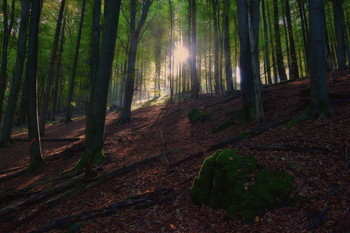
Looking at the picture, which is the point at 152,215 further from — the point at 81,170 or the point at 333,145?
the point at 333,145

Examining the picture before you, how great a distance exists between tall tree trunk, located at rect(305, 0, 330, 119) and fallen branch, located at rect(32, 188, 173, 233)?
210 inches

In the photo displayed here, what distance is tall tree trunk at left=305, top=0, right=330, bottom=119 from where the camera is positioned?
655cm

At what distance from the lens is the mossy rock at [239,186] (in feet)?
12.7

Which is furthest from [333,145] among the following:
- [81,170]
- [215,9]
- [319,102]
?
[215,9]

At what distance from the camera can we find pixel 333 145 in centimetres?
502

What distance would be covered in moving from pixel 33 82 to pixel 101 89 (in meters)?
3.28

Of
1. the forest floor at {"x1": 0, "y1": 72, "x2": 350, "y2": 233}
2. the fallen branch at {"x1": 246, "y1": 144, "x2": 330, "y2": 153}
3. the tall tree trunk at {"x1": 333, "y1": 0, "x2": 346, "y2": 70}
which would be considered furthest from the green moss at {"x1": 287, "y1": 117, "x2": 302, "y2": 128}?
the tall tree trunk at {"x1": 333, "y1": 0, "x2": 346, "y2": 70}

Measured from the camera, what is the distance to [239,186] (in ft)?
13.8

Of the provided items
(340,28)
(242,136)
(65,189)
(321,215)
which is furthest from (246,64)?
(340,28)

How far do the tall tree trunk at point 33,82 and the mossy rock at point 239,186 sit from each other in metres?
7.65

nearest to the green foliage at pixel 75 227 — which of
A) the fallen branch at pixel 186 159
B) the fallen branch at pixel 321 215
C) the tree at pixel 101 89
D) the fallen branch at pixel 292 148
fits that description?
the fallen branch at pixel 186 159

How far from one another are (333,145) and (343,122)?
4.63 feet

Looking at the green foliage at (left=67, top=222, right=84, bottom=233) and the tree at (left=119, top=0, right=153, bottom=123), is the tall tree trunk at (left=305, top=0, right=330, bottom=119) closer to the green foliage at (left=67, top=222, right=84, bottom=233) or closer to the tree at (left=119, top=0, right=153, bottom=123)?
the green foliage at (left=67, top=222, right=84, bottom=233)

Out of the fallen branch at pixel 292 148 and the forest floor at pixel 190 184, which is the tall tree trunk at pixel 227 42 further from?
the fallen branch at pixel 292 148
